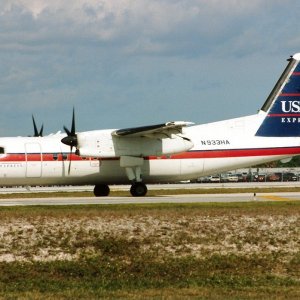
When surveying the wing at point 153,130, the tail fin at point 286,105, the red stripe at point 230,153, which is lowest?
the red stripe at point 230,153

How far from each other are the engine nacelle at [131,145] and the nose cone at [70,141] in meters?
0.57

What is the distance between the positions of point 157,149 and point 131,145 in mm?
1592

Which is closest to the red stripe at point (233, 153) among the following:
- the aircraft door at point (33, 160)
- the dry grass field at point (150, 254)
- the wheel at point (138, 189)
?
the wheel at point (138, 189)

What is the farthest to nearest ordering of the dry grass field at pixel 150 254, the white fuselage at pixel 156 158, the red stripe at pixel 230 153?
the red stripe at pixel 230 153 < the white fuselage at pixel 156 158 < the dry grass field at pixel 150 254

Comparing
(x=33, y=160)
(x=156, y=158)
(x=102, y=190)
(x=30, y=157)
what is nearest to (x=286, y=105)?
(x=156, y=158)

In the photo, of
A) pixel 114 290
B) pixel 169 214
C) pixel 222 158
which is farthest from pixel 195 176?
pixel 114 290

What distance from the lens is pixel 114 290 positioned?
818 inches

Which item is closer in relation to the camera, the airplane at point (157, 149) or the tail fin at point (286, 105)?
the airplane at point (157, 149)

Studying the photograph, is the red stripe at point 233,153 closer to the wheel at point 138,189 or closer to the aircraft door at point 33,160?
the wheel at point 138,189

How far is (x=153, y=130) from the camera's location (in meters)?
44.3

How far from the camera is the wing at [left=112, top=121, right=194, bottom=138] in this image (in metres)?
43.5

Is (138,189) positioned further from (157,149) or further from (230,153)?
(230,153)

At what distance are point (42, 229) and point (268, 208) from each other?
11456 millimetres

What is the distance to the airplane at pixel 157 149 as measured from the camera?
4469 cm
